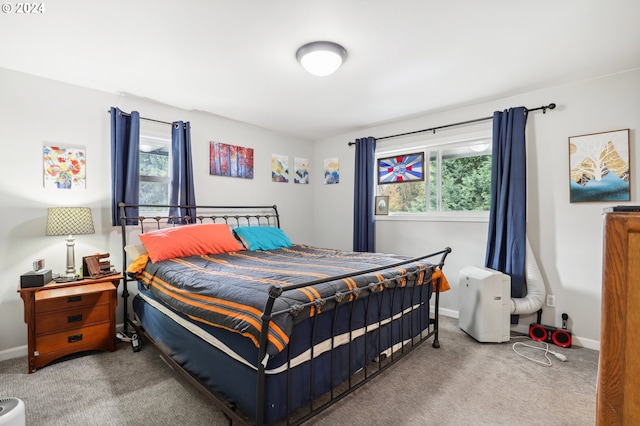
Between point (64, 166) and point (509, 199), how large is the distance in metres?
4.27

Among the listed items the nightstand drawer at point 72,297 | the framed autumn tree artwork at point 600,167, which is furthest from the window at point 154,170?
the framed autumn tree artwork at point 600,167

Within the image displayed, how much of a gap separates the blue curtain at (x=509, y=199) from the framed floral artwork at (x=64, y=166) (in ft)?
13.4

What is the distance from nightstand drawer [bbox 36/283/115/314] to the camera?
7.36ft

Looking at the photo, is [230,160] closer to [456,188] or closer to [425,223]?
[425,223]

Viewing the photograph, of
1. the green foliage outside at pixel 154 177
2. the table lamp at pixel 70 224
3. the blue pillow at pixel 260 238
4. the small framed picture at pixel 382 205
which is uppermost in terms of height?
the green foliage outside at pixel 154 177

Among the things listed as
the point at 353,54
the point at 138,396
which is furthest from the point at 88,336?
the point at 353,54

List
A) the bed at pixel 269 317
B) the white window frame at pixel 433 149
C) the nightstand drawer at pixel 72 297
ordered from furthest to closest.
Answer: the white window frame at pixel 433 149
the nightstand drawer at pixel 72 297
the bed at pixel 269 317

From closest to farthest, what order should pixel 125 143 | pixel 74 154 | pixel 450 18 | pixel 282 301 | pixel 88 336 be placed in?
pixel 282 301 < pixel 450 18 < pixel 88 336 < pixel 74 154 < pixel 125 143

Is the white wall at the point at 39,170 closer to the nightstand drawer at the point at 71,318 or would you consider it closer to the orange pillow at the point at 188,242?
Result: the nightstand drawer at the point at 71,318

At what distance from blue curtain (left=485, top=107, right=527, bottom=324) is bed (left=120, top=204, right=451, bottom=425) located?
0.90 m

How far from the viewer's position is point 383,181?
4180 mm

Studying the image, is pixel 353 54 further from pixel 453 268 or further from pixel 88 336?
pixel 88 336

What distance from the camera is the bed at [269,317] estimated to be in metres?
1.41

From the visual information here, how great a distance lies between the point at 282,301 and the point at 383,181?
Result: 3067 mm
